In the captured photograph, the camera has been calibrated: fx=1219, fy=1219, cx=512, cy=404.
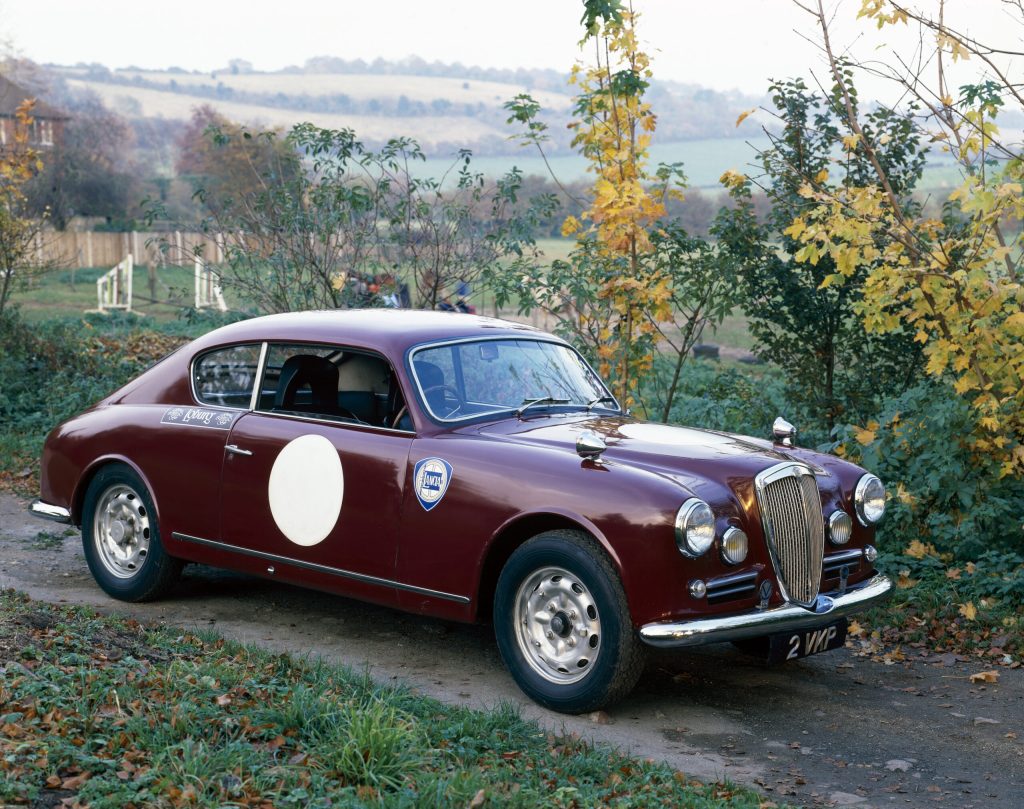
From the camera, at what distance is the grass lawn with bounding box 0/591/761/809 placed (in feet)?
13.3

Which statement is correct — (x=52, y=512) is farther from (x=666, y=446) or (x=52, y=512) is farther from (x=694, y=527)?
(x=694, y=527)

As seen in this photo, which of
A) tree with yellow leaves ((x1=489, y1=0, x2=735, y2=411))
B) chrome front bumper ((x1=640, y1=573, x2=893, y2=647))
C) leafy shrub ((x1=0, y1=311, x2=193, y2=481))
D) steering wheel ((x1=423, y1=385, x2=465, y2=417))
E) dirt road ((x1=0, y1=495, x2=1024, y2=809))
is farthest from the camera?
leafy shrub ((x1=0, y1=311, x2=193, y2=481))

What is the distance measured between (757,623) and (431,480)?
5.62 feet

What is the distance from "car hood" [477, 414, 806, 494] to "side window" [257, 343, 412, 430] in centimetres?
77

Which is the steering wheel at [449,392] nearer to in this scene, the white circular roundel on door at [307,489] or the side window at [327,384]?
the side window at [327,384]

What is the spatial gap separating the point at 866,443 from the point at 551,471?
368cm

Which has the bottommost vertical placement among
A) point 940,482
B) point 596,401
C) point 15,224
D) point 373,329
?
point 940,482

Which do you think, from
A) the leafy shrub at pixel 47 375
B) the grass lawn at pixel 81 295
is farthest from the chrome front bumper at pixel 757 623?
the grass lawn at pixel 81 295

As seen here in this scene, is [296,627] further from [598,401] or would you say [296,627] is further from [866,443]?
[866,443]

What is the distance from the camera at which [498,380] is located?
6.57 metres

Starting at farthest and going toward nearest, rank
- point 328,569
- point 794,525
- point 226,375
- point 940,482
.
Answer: point 940,482, point 226,375, point 328,569, point 794,525

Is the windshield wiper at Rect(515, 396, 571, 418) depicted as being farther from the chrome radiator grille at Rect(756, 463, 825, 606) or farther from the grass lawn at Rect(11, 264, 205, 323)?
the grass lawn at Rect(11, 264, 205, 323)

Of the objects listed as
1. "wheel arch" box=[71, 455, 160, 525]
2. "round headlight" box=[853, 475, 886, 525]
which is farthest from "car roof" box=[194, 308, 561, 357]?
"round headlight" box=[853, 475, 886, 525]

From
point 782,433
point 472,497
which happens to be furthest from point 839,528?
point 472,497
